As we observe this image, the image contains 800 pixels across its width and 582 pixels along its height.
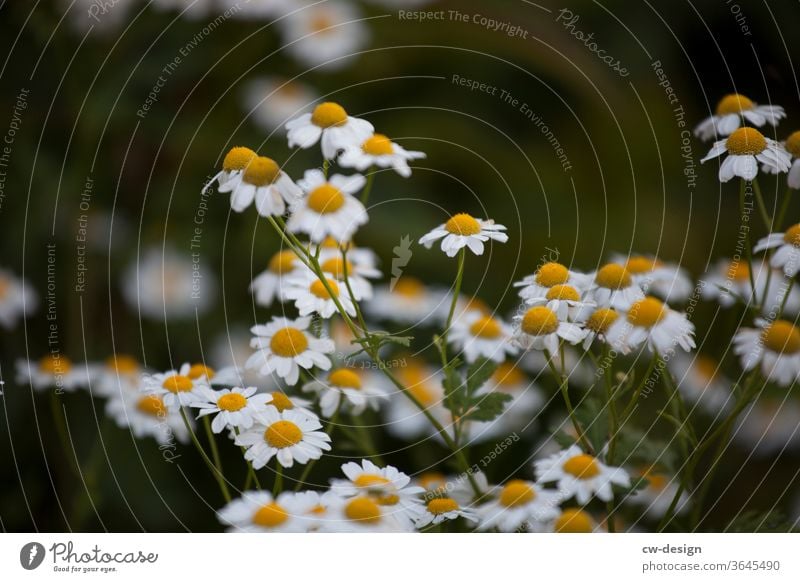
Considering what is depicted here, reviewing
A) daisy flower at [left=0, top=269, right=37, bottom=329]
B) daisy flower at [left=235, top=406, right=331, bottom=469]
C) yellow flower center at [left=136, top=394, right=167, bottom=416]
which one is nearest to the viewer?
daisy flower at [left=235, top=406, right=331, bottom=469]

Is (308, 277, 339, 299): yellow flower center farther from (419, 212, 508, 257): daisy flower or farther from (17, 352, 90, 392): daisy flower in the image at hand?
(17, 352, 90, 392): daisy flower

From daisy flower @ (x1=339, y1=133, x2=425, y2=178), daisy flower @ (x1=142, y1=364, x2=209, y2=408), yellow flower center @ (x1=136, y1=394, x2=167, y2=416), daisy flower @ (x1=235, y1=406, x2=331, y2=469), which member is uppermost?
daisy flower @ (x1=339, y1=133, x2=425, y2=178)

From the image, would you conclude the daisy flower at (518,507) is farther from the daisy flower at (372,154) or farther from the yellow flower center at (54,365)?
the yellow flower center at (54,365)

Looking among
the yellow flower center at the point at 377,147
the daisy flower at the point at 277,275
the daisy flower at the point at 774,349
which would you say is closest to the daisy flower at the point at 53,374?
the daisy flower at the point at 277,275

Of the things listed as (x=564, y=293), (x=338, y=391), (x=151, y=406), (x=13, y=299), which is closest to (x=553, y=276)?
(x=564, y=293)

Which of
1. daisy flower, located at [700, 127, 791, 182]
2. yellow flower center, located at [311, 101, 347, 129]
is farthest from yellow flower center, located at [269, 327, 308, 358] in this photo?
daisy flower, located at [700, 127, 791, 182]

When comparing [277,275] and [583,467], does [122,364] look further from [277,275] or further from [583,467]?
[583,467]

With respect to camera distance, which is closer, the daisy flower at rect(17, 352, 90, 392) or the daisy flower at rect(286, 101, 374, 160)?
the daisy flower at rect(286, 101, 374, 160)

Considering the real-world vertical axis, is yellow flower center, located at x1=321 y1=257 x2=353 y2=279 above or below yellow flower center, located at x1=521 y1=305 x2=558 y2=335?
above
